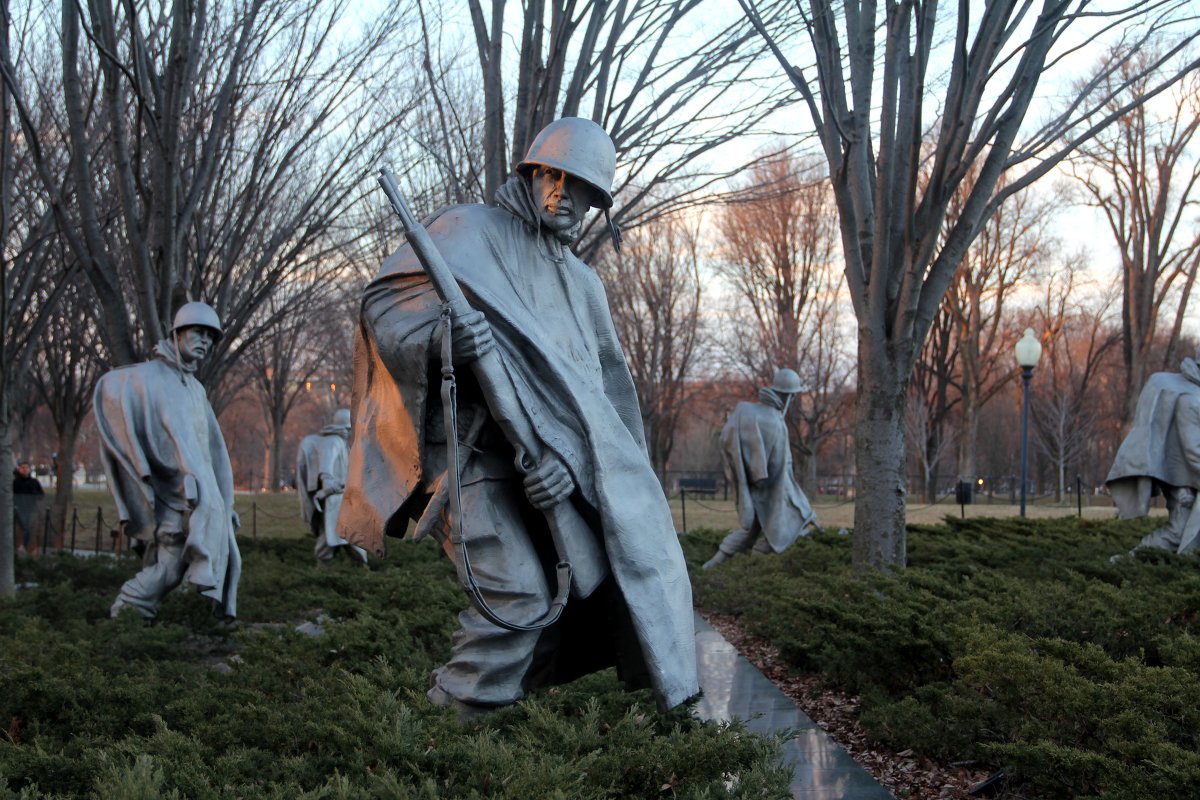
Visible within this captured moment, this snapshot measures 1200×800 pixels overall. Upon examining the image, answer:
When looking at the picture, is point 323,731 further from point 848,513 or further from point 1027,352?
point 848,513

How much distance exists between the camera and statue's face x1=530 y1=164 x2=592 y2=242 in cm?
455

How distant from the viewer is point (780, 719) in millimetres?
6469

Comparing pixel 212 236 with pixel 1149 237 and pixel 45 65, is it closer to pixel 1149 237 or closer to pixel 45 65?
pixel 45 65

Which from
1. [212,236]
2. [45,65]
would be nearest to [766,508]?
[212,236]

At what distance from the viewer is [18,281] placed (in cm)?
1474

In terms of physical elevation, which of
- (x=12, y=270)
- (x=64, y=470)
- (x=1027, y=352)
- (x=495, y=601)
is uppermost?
(x=12, y=270)

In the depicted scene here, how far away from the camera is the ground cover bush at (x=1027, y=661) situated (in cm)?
473

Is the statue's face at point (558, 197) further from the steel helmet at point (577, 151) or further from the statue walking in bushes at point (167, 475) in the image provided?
the statue walking in bushes at point (167, 475)

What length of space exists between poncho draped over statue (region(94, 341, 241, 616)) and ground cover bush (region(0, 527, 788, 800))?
1427 mm

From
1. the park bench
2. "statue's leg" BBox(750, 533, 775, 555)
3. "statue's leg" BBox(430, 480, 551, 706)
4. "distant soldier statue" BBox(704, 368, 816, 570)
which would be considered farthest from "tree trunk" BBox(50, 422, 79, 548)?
the park bench

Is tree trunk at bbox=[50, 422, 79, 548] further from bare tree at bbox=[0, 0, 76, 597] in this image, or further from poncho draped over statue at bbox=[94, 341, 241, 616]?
poncho draped over statue at bbox=[94, 341, 241, 616]

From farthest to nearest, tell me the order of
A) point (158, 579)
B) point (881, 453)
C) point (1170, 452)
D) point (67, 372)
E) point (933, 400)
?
point (933, 400)
point (67, 372)
point (1170, 452)
point (881, 453)
point (158, 579)

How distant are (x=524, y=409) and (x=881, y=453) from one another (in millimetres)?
6653

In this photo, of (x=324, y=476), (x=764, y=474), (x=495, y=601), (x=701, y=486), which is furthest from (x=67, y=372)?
(x=701, y=486)
